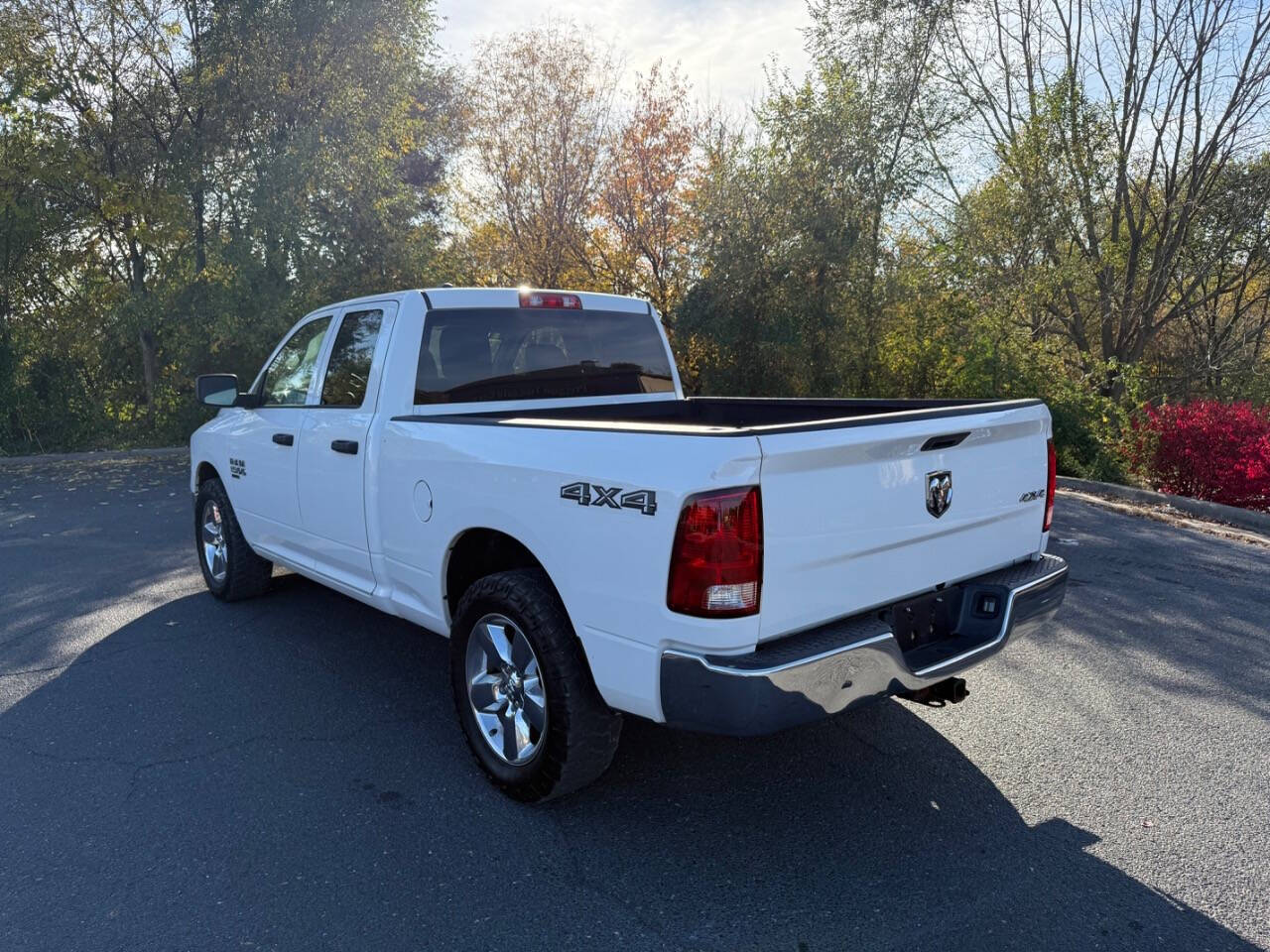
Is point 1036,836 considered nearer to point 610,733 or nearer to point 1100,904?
point 1100,904

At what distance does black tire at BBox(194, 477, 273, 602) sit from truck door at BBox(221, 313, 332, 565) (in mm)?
160

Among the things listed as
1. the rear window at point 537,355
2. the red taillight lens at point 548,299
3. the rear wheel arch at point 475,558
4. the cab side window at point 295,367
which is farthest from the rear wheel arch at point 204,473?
the rear wheel arch at point 475,558

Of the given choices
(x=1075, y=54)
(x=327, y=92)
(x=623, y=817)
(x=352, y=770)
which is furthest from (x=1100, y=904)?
(x=1075, y=54)

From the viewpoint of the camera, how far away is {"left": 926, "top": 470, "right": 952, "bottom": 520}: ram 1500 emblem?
315 cm

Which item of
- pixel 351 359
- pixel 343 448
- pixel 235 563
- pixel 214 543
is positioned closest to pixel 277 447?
pixel 351 359

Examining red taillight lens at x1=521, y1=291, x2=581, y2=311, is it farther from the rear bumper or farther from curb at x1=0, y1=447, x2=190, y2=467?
curb at x1=0, y1=447, x2=190, y2=467

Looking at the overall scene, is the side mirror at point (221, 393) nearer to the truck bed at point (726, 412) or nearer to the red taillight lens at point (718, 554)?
the truck bed at point (726, 412)

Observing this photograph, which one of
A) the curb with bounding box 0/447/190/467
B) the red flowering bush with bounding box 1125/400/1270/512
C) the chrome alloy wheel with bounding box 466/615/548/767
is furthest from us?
the curb with bounding box 0/447/190/467

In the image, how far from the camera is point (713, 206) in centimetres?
1477

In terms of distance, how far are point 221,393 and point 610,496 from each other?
3.66m

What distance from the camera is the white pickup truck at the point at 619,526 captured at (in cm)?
267

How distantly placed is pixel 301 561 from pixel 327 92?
13.2 m

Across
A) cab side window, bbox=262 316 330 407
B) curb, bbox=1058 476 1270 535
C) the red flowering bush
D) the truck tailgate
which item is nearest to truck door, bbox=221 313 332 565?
cab side window, bbox=262 316 330 407

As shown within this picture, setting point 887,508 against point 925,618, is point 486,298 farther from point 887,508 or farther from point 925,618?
point 925,618
